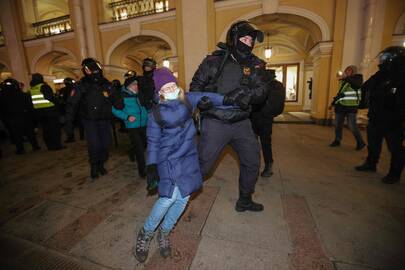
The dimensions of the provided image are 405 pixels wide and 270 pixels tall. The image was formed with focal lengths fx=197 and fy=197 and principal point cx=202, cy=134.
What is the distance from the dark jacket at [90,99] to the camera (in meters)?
3.13

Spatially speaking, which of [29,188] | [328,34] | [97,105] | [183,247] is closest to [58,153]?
[29,188]

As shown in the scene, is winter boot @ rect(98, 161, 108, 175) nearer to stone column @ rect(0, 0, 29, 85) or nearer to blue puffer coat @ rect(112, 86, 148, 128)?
blue puffer coat @ rect(112, 86, 148, 128)

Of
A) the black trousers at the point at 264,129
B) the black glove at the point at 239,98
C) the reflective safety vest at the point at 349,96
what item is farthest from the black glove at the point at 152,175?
the reflective safety vest at the point at 349,96

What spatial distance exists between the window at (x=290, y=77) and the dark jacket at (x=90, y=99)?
12.4 metres

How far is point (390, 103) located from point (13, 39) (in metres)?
16.9

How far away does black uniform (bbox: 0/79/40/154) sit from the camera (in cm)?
506

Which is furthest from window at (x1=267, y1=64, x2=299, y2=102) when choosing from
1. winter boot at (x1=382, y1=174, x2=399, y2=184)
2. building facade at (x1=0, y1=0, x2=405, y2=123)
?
winter boot at (x1=382, y1=174, x2=399, y2=184)

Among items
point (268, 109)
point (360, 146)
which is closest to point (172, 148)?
point (268, 109)

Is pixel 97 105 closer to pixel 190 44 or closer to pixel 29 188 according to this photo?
pixel 29 188

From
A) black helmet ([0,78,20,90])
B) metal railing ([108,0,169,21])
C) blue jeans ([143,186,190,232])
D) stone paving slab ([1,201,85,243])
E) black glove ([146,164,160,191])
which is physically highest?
metal railing ([108,0,169,21])

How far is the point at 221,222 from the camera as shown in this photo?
2244 mm

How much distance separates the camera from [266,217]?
2.31m

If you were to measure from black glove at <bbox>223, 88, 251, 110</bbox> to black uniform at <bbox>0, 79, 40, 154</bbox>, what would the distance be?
6.05 m

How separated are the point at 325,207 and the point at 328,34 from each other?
746cm
